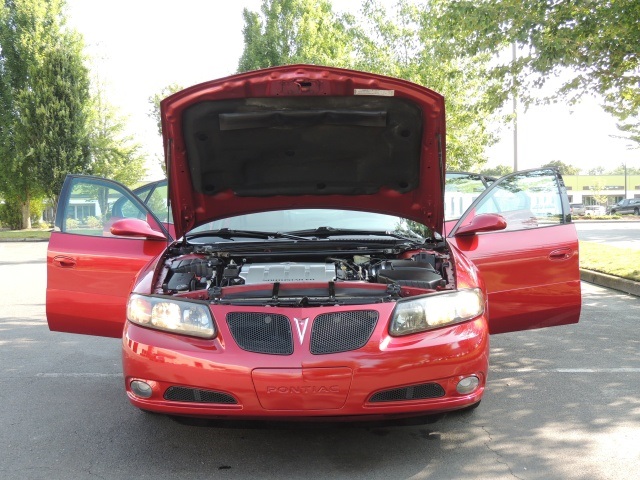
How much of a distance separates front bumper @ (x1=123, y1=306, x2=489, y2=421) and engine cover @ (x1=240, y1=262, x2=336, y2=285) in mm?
580

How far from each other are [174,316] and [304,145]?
1653mm

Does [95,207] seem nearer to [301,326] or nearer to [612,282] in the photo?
[301,326]

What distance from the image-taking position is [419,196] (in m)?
4.73

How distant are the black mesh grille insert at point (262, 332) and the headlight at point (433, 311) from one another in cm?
53

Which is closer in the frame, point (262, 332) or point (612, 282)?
point (262, 332)

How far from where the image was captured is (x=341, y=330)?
132 inches

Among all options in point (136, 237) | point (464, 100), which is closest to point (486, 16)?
point (136, 237)

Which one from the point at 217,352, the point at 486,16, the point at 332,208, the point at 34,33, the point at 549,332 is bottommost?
the point at 549,332

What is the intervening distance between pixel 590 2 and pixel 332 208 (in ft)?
20.8

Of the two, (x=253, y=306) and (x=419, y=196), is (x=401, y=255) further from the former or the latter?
(x=253, y=306)

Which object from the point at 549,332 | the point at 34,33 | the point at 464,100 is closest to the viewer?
the point at 549,332

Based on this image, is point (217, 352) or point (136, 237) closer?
point (217, 352)

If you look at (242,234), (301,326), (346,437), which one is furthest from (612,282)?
(301,326)

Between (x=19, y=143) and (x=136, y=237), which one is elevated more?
(x=19, y=143)
